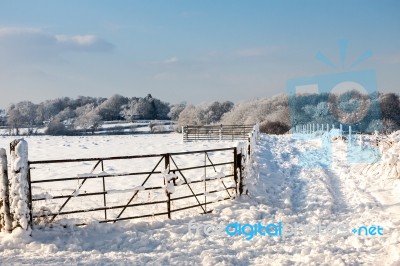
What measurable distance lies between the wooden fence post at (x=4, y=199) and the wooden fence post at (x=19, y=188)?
86 millimetres

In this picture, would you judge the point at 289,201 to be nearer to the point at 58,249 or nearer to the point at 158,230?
the point at 158,230

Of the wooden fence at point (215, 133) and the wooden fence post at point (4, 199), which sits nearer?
the wooden fence post at point (4, 199)

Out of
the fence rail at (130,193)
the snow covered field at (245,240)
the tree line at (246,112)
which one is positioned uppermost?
the tree line at (246,112)

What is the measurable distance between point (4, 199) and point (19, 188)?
0.37 m

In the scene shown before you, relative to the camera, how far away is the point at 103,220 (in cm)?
786

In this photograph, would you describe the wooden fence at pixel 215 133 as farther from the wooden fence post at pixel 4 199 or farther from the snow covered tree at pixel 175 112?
the snow covered tree at pixel 175 112

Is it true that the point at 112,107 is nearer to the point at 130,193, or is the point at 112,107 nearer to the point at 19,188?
the point at 130,193

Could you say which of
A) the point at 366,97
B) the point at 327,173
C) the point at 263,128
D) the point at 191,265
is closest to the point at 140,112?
the point at 263,128

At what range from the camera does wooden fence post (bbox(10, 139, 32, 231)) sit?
272 inches

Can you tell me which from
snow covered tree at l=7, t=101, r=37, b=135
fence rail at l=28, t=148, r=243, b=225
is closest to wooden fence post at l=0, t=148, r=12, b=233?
fence rail at l=28, t=148, r=243, b=225

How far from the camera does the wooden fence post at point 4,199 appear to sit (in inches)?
273

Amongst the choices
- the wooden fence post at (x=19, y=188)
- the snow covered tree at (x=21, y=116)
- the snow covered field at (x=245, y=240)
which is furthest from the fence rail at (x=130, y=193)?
the snow covered tree at (x=21, y=116)

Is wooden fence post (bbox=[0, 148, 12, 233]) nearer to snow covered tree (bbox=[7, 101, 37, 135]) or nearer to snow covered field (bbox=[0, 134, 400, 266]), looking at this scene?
snow covered field (bbox=[0, 134, 400, 266])

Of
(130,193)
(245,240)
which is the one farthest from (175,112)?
(245,240)
